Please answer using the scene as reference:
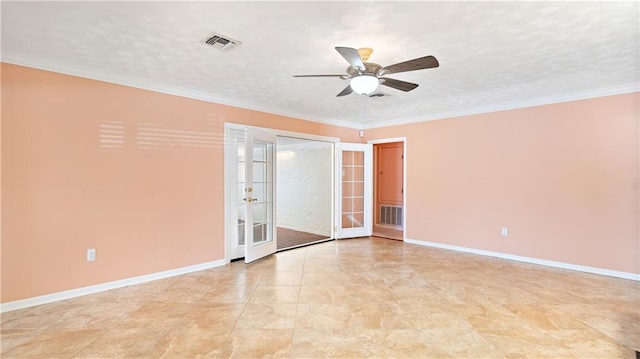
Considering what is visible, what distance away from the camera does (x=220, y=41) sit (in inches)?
99.6

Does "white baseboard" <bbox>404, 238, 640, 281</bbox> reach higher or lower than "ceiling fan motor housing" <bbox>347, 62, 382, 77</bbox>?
lower

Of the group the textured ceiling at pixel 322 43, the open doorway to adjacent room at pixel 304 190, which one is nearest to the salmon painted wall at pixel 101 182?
the textured ceiling at pixel 322 43

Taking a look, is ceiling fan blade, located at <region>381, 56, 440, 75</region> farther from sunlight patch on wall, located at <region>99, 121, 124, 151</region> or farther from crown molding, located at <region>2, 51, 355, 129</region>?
sunlight patch on wall, located at <region>99, 121, 124, 151</region>

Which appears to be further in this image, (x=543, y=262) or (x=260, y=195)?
(x=260, y=195)

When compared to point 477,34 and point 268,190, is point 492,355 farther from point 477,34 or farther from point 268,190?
point 268,190

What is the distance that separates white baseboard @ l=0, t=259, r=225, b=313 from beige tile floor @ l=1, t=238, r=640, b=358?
89 mm

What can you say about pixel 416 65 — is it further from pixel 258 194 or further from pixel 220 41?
pixel 258 194

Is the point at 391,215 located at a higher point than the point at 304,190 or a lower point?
lower

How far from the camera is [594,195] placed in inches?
154

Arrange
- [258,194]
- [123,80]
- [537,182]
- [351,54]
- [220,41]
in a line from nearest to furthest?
[351,54] → [220,41] → [123,80] → [537,182] → [258,194]

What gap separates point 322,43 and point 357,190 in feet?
13.3

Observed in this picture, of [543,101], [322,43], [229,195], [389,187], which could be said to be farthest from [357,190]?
[322,43]

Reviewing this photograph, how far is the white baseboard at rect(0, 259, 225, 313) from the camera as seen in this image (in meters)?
→ 2.84

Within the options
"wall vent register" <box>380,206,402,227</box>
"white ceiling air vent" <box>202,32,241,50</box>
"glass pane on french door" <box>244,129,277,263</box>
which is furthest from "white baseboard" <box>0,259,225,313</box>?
"wall vent register" <box>380,206,402,227</box>
